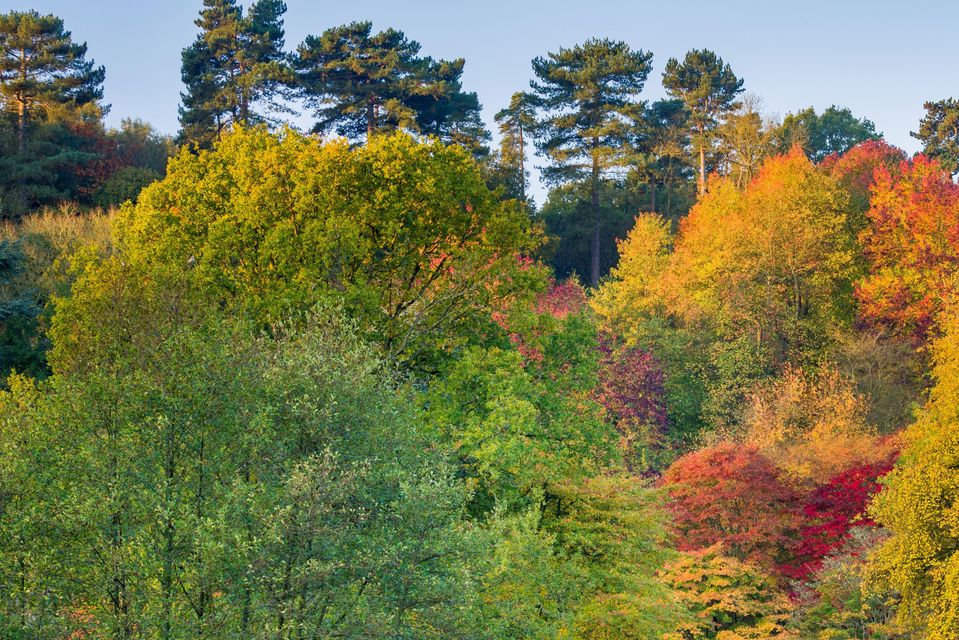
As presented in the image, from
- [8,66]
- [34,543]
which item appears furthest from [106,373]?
[8,66]

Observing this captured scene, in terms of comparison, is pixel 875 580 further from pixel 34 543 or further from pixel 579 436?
pixel 34 543

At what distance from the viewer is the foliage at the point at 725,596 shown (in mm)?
28812

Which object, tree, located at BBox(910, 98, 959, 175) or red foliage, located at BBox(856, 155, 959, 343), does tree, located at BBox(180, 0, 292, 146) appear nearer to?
red foliage, located at BBox(856, 155, 959, 343)

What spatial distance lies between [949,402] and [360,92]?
140 feet

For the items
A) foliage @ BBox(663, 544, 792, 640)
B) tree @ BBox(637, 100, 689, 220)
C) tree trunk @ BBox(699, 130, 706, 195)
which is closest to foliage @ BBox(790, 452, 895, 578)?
foliage @ BBox(663, 544, 792, 640)

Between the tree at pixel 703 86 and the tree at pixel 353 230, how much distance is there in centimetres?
4493

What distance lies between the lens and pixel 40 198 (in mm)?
50000

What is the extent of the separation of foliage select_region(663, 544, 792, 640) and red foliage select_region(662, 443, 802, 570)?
0.86 m

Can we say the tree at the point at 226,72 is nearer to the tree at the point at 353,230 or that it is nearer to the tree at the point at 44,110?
the tree at the point at 44,110

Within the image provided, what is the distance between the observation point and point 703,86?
7012cm

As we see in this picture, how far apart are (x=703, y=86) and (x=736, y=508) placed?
44.4 m

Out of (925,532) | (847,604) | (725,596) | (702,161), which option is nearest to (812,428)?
(725,596)

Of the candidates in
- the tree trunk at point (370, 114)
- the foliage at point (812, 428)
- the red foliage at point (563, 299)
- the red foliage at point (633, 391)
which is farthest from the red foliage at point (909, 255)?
the tree trunk at point (370, 114)

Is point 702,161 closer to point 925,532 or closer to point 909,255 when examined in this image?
point 909,255
